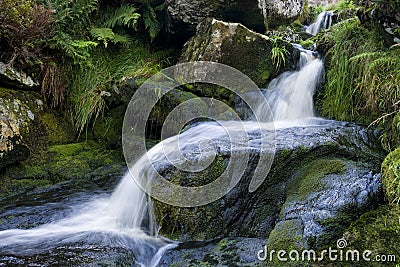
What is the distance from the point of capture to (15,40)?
459cm

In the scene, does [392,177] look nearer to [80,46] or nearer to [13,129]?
[13,129]

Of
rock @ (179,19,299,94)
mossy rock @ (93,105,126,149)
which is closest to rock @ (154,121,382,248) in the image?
rock @ (179,19,299,94)

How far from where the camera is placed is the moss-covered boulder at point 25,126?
167 inches

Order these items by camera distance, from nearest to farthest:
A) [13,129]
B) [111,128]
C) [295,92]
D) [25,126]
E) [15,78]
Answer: [13,129] < [25,126] < [15,78] < [295,92] < [111,128]

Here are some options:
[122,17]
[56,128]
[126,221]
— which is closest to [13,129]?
[56,128]

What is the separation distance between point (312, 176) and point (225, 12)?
342 centimetres

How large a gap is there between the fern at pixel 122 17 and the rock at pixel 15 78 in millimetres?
1679

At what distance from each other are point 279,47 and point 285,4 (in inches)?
45.2

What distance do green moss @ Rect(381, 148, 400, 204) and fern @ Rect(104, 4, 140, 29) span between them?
14.1 ft

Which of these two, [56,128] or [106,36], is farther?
[106,36]

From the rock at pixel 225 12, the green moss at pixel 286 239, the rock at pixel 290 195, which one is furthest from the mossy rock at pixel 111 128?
the green moss at pixel 286 239

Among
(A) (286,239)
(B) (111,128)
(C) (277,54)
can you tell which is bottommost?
(A) (286,239)

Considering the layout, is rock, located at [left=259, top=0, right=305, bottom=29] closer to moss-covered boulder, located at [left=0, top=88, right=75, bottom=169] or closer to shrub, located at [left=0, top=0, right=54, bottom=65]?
shrub, located at [left=0, top=0, right=54, bottom=65]

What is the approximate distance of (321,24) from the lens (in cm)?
742
